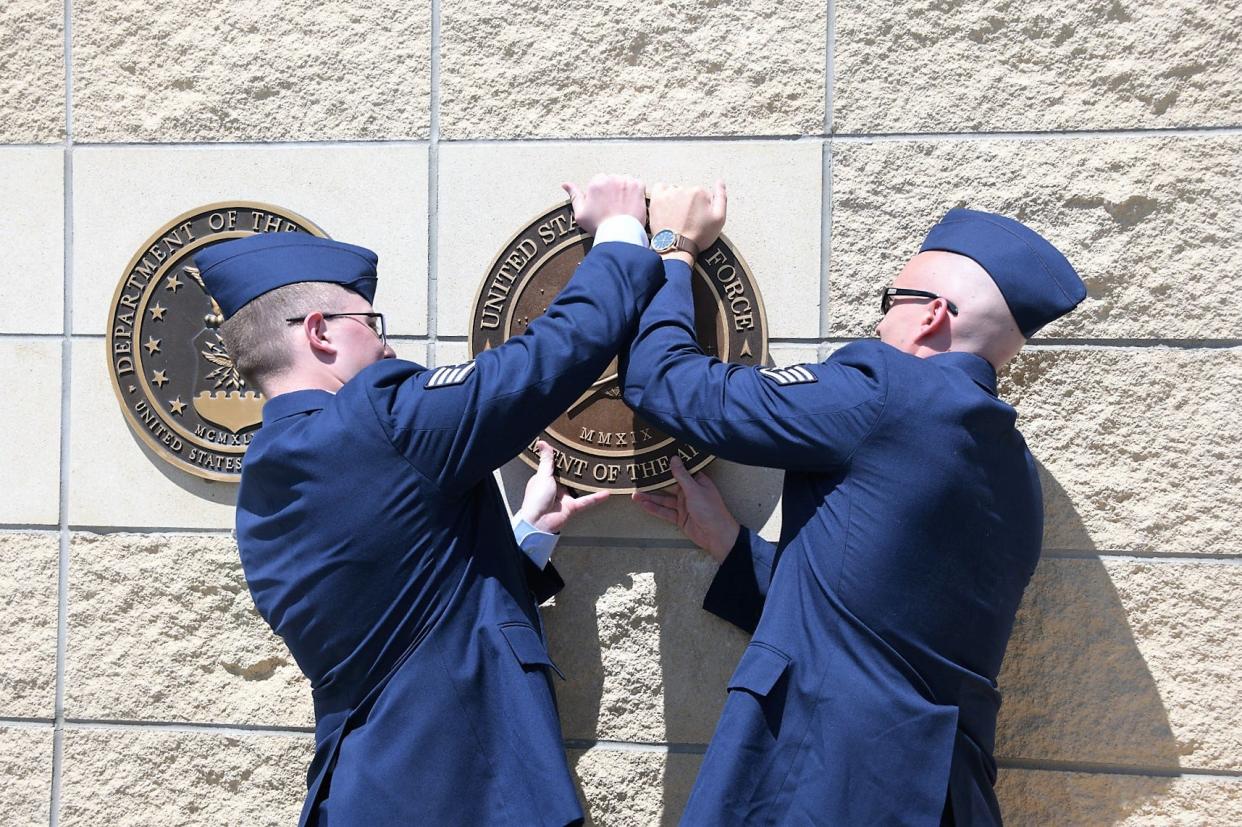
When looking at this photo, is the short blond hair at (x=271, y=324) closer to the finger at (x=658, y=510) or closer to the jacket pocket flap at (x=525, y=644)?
the jacket pocket flap at (x=525, y=644)

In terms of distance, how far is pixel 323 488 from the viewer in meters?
2.46

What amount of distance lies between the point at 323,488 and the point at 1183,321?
2426mm

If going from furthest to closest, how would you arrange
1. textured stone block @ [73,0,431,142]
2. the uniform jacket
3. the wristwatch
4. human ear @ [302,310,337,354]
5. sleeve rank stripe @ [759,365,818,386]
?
1. textured stone block @ [73,0,431,142]
2. the wristwatch
3. human ear @ [302,310,337,354]
4. sleeve rank stripe @ [759,365,818,386]
5. the uniform jacket

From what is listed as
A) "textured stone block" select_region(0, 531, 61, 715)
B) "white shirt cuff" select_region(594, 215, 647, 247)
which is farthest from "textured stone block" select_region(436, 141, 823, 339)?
"textured stone block" select_region(0, 531, 61, 715)

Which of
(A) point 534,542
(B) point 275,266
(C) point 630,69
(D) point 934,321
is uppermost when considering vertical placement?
(C) point 630,69

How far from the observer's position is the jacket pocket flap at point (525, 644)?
8.41 ft

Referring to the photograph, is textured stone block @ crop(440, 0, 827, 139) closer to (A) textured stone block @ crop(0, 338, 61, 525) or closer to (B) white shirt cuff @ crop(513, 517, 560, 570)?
(B) white shirt cuff @ crop(513, 517, 560, 570)

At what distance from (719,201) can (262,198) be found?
1445 millimetres

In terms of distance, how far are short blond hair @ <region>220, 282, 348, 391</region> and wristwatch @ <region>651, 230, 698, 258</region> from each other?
844 mm

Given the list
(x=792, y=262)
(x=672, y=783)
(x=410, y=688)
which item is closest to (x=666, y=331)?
(x=792, y=262)

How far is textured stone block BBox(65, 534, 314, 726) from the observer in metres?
3.38

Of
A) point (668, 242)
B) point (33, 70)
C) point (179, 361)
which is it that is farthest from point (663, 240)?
point (33, 70)

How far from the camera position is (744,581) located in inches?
121

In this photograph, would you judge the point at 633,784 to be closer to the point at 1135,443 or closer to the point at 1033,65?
the point at 1135,443
